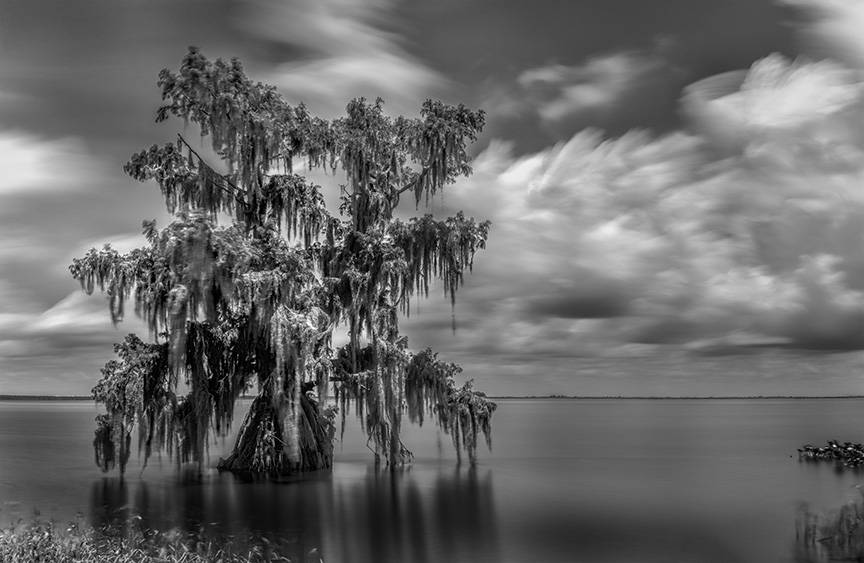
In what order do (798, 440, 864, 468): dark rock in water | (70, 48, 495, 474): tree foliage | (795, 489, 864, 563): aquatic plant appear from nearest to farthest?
(795, 489, 864, 563): aquatic plant < (70, 48, 495, 474): tree foliage < (798, 440, 864, 468): dark rock in water

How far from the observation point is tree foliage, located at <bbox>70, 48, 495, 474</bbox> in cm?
2875

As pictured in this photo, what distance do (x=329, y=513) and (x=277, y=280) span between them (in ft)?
28.7

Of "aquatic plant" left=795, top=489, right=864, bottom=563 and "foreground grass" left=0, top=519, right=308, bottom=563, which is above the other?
"foreground grass" left=0, top=519, right=308, bottom=563

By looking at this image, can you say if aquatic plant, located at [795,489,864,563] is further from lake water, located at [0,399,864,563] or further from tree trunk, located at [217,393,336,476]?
tree trunk, located at [217,393,336,476]

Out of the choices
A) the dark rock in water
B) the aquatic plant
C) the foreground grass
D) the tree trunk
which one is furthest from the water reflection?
the dark rock in water

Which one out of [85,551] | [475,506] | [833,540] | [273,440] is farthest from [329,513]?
[833,540]

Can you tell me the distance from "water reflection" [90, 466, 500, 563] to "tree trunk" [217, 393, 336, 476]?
3.99 feet

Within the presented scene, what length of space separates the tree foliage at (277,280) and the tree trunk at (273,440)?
8 centimetres

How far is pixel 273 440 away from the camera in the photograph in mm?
31875

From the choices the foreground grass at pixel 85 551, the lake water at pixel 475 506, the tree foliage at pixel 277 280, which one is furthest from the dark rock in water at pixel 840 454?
the foreground grass at pixel 85 551

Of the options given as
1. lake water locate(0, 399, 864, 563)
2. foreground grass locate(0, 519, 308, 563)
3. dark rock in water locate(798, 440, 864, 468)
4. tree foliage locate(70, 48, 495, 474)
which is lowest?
dark rock in water locate(798, 440, 864, 468)

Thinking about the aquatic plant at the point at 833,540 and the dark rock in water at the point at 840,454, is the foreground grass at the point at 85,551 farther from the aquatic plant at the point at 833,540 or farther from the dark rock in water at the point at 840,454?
the dark rock in water at the point at 840,454

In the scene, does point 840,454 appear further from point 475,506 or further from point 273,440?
point 273,440

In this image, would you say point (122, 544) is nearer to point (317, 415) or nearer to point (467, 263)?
point (317, 415)
